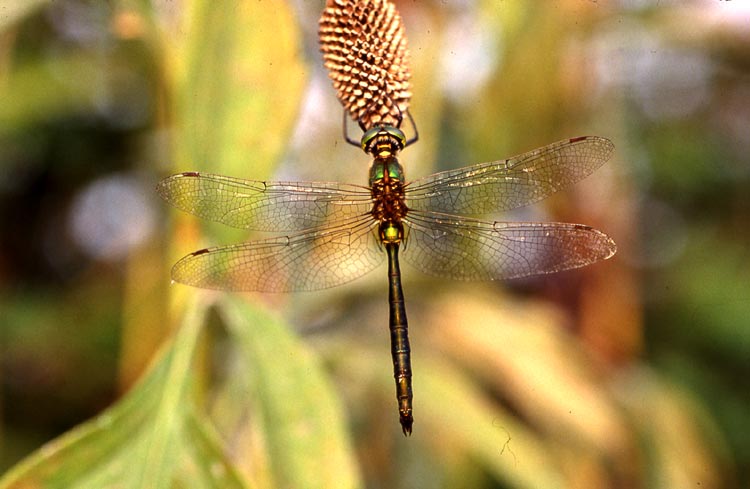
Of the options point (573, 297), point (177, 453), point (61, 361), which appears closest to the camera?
point (177, 453)

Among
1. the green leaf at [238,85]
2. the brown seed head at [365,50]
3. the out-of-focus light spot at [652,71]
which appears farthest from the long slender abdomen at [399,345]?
the out-of-focus light spot at [652,71]

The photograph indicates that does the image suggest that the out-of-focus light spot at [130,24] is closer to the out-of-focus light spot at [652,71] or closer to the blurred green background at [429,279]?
the blurred green background at [429,279]

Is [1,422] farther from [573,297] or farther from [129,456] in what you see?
[573,297]

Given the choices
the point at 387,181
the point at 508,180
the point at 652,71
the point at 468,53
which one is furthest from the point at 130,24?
the point at 652,71

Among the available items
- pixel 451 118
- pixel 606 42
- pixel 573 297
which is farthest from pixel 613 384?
pixel 606 42

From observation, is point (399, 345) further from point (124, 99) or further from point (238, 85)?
point (124, 99)
